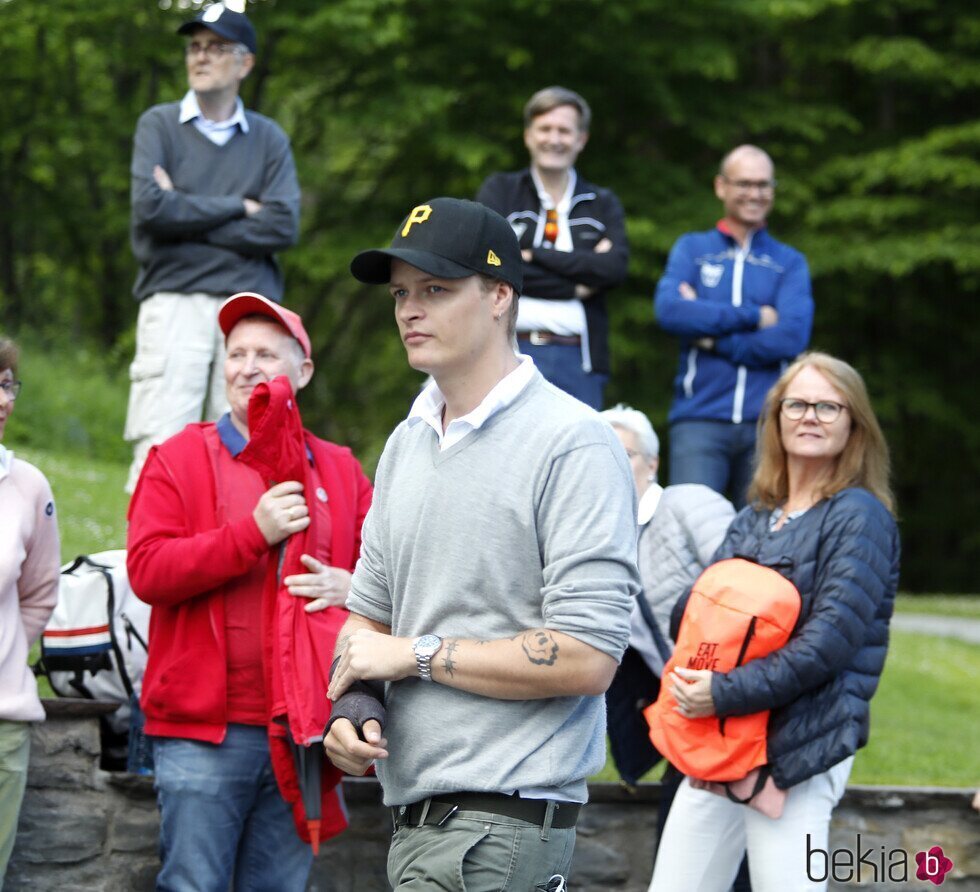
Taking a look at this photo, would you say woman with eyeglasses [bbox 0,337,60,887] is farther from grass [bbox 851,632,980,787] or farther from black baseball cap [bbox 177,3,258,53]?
grass [bbox 851,632,980,787]

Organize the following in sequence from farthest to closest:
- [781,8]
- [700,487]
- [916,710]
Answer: [781,8] → [916,710] → [700,487]

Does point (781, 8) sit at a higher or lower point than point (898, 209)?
higher

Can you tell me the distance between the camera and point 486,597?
304 centimetres

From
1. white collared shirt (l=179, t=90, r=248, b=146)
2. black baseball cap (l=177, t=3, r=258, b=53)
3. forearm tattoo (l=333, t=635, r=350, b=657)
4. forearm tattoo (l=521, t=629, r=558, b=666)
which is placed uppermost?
black baseball cap (l=177, t=3, r=258, b=53)

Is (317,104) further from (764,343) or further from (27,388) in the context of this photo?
(764,343)

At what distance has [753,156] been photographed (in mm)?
7355

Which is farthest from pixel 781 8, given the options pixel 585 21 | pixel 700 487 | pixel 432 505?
pixel 432 505

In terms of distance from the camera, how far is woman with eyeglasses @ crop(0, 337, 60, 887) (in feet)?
14.5

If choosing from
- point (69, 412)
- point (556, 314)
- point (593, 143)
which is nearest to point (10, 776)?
point (556, 314)

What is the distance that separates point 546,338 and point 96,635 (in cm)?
281

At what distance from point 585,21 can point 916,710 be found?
1079 cm

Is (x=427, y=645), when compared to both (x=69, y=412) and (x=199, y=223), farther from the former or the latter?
(x=69, y=412)

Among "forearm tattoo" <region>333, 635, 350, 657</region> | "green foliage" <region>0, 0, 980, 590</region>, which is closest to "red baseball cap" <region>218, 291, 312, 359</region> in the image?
"forearm tattoo" <region>333, 635, 350, 657</region>

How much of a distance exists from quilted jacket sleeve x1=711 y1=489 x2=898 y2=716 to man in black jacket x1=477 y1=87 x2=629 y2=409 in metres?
2.70
